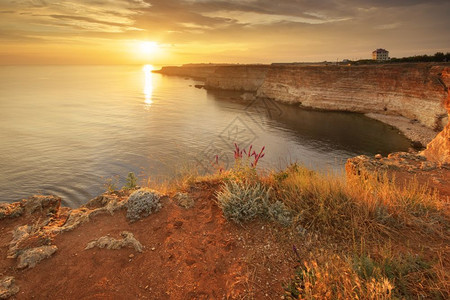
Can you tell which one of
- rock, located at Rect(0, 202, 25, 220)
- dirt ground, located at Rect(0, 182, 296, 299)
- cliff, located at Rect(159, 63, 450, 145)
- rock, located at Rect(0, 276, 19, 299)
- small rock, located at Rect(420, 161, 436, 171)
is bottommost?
rock, located at Rect(0, 202, 25, 220)

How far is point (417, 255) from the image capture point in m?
3.49

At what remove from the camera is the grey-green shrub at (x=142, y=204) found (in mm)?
5410

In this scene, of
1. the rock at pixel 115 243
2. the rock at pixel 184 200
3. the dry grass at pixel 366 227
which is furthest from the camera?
the rock at pixel 184 200

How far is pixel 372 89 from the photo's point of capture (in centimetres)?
3428

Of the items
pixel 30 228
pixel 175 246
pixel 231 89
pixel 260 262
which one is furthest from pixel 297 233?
pixel 231 89

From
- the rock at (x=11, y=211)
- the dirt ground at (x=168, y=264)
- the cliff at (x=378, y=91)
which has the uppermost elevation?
the cliff at (x=378, y=91)

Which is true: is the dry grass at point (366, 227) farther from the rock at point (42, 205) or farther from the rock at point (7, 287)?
the rock at point (42, 205)

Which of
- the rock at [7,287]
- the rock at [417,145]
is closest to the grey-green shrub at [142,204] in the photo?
the rock at [7,287]

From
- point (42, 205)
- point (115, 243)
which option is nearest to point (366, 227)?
point (115, 243)

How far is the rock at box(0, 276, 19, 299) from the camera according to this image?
3366mm

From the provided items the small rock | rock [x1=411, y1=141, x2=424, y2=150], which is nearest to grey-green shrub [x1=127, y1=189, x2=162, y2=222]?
the small rock

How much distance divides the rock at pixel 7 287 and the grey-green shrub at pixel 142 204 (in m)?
2.08

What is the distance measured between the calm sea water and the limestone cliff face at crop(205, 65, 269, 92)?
93.8 ft

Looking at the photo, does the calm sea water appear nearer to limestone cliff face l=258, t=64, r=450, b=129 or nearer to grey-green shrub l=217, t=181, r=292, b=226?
grey-green shrub l=217, t=181, r=292, b=226
